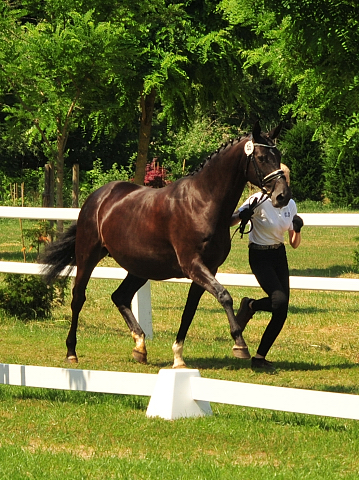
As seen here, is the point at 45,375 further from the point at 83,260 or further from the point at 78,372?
the point at 83,260

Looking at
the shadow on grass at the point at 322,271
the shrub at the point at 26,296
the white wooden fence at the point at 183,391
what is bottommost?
the shadow on grass at the point at 322,271

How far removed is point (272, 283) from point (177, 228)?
972mm

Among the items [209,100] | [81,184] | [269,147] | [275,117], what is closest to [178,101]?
[209,100]

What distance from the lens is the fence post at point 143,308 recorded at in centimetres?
959

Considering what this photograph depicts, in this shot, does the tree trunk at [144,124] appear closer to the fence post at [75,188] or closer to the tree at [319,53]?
the tree at [319,53]

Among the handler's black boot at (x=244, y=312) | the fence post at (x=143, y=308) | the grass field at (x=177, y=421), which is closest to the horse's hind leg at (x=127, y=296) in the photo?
the grass field at (x=177, y=421)

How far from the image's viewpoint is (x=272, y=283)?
7.52 m

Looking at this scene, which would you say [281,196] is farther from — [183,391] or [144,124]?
[144,124]

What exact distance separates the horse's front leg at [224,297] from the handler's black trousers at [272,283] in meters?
0.65

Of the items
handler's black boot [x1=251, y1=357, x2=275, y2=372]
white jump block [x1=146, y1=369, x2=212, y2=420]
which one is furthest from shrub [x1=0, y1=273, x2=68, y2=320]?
white jump block [x1=146, y1=369, x2=212, y2=420]

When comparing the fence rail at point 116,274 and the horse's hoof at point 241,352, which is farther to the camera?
the fence rail at point 116,274

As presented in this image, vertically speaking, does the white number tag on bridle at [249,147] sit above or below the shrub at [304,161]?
above

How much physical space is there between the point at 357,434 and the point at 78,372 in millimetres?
1902

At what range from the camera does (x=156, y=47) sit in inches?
648
